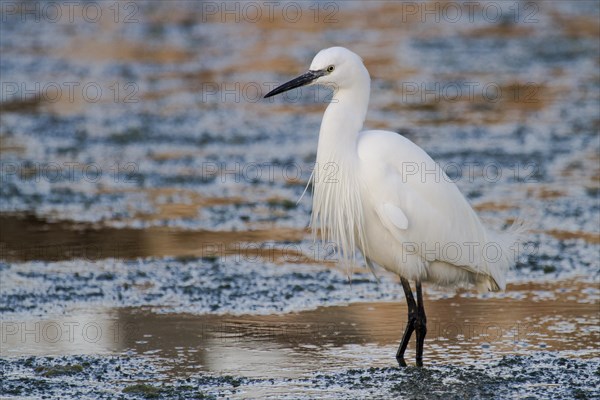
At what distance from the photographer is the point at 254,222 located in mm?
8656

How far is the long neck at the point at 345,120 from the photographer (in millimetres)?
5711

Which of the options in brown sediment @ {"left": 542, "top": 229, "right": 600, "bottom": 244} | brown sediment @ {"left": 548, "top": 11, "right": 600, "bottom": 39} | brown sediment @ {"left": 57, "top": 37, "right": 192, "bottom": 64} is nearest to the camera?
brown sediment @ {"left": 542, "top": 229, "right": 600, "bottom": 244}

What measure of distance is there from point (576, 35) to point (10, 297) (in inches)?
561

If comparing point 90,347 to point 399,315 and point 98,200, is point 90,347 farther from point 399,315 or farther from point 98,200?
point 98,200

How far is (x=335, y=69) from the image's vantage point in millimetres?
5688

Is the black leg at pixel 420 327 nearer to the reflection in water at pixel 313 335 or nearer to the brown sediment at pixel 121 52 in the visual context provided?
the reflection in water at pixel 313 335

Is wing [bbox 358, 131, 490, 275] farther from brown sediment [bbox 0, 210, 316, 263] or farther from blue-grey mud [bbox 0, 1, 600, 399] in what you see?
brown sediment [bbox 0, 210, 316, 263]

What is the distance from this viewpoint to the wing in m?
5.66

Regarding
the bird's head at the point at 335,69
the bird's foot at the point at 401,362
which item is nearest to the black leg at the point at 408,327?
the bird's foot at the point at 401,362

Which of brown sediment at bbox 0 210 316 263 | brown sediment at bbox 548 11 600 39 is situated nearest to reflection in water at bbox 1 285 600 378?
brown sediment at bbox 0 210 316 263

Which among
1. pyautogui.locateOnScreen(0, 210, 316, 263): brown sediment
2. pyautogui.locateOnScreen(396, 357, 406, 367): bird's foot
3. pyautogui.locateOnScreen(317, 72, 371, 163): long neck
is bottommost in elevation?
pyautogui.locateOnScreen(396, 357, 406, 367): bird's foot

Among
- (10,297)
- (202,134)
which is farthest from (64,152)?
(10,297)

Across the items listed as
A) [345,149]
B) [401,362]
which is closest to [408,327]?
[401,362]

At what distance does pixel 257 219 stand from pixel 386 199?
10.4 ft
